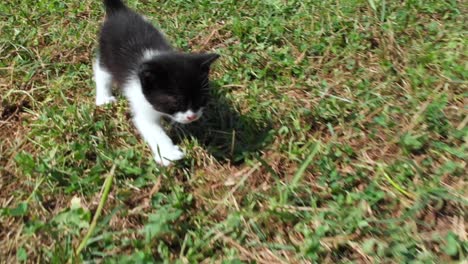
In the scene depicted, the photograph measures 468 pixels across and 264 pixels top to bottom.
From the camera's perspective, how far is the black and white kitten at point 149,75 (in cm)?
302

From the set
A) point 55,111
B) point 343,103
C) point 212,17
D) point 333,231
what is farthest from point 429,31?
point 55,111

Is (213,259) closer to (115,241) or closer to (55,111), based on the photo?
(115,241)

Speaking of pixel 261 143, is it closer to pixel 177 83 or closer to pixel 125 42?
pixel 177 83

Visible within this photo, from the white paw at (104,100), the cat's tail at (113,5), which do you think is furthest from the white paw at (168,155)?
the cat's tail at (113,5)

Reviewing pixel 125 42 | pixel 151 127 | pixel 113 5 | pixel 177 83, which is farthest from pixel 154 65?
pixel 113 5

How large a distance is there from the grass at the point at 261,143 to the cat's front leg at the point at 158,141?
0.22 ft

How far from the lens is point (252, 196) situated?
290 cm

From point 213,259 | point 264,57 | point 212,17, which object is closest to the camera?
point 213,259

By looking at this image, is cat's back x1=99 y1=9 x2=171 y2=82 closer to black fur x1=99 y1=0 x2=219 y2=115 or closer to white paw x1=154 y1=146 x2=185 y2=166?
black fur x1=99 y1=0 x2=219 y2=115

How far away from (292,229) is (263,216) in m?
0.19

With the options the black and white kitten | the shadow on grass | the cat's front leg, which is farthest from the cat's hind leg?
the shadow on grass

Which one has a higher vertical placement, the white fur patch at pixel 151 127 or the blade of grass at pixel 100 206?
the white fur patch at pixel 151 127

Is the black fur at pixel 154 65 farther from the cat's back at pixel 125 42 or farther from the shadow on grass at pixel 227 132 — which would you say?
the shadow on grass at pixel 227 132

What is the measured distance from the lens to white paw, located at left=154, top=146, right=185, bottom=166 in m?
3.15
